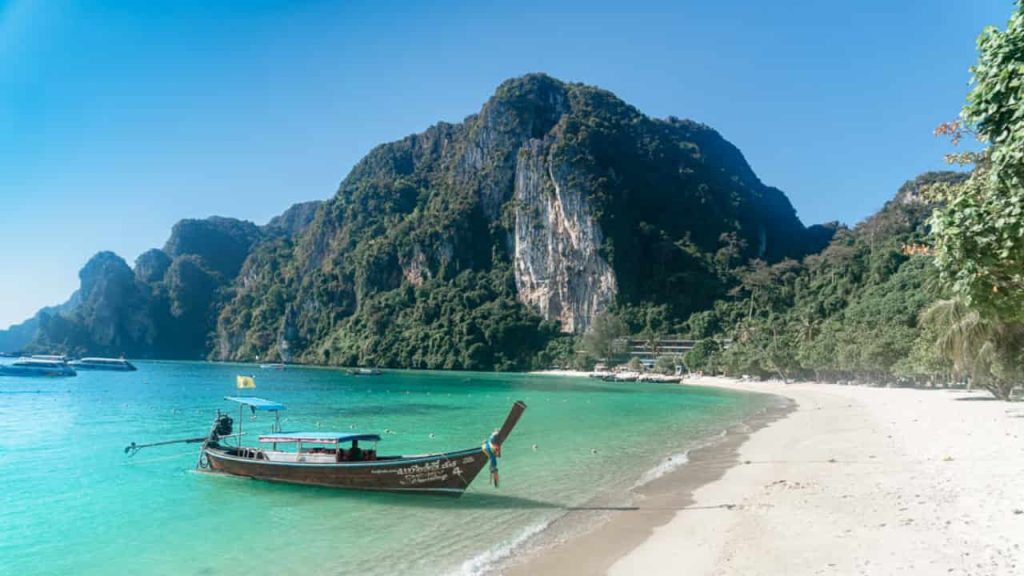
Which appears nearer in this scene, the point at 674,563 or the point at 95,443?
the point at 674,563

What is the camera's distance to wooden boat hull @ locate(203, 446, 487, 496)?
1617cm

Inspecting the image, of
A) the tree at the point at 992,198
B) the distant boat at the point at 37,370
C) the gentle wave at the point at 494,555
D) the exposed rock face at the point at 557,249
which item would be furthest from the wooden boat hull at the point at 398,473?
the exposed rock face at the point at 557,249

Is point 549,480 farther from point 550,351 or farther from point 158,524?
point 550,351

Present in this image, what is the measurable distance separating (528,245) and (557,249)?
8.57 m

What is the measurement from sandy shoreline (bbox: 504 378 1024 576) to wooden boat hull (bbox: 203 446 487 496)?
13.9ft

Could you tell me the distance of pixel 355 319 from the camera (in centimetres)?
17062

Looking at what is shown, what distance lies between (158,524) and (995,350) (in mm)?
36224

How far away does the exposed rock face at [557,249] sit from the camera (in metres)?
143

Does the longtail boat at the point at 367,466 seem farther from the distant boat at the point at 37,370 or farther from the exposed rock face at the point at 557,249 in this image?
the exposed rock face at the point at 557,249

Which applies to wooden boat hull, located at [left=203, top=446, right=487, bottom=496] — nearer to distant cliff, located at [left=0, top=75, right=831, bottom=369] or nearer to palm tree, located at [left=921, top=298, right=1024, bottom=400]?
palm tree, located at [left=921, top=298, right=1024, bottom=400]

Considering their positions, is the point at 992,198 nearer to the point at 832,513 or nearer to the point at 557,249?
the point at 832,513

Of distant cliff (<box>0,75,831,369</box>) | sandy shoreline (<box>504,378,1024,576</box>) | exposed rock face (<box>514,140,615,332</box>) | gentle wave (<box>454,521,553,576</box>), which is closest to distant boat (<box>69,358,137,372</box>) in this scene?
distant cliff (<box>0,75,831,369</box>)

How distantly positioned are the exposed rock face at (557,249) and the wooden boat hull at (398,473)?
124653mm

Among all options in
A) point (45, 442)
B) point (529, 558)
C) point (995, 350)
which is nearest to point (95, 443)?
point (45, 442)
